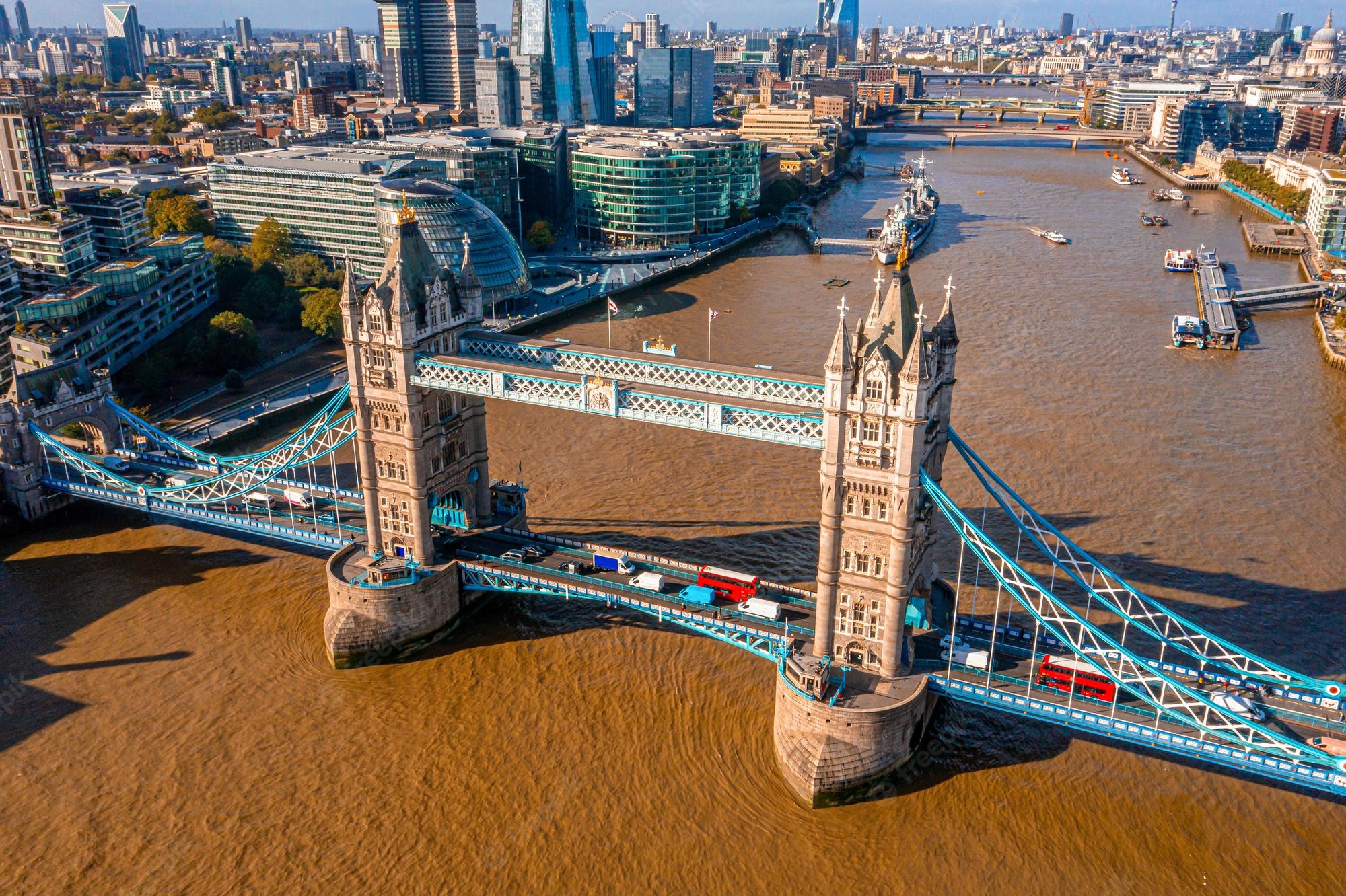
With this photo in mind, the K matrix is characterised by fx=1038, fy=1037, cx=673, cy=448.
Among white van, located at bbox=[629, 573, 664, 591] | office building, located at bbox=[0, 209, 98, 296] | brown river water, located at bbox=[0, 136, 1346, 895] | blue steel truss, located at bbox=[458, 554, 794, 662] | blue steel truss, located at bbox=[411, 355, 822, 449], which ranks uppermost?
blue steel truss, located at bbox=[411, 355, 822, 449]

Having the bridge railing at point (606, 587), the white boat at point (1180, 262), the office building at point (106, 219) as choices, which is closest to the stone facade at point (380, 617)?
the bridge railing at point (606, 587)

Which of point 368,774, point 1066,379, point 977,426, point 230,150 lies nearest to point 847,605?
point 368,774

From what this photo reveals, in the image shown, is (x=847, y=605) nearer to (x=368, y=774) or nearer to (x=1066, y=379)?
(x=368, y=774)

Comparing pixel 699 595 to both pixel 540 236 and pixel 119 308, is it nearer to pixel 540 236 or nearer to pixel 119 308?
pixel 119 308

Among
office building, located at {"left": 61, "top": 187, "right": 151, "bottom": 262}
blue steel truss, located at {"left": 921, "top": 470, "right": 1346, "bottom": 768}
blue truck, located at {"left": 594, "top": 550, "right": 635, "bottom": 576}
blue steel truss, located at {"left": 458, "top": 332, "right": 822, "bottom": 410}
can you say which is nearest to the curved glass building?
office building, located at {"left": 61, "top": 187, "right": 151, "bottom": 262}

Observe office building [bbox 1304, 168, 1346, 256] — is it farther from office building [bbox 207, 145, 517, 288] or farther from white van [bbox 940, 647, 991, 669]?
white van [bbox 940, 647, 991, 669]

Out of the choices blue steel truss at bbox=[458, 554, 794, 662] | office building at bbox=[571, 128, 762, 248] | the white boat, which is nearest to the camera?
blue steel truss at bbox=[458, 554, 794, 662]

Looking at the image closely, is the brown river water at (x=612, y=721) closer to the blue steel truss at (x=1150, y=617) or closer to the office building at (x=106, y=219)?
the blue steel truss at (x=1150, y=617)

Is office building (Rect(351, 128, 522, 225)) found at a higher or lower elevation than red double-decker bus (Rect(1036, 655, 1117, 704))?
higher
